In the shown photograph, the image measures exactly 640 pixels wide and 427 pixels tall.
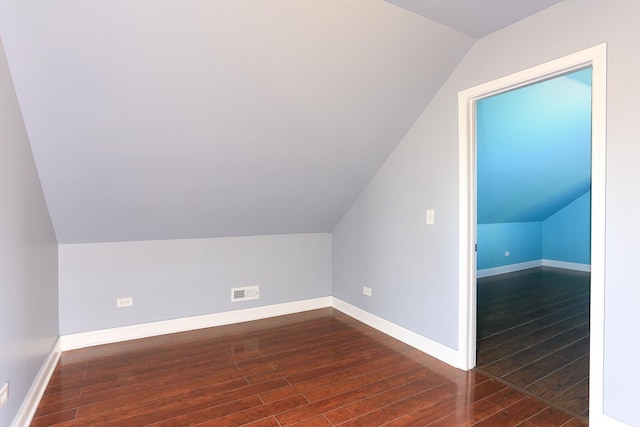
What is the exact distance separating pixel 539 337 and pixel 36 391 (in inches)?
158

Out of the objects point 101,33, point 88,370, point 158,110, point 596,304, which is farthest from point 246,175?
point 596,304

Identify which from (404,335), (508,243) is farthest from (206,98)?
(508,243)

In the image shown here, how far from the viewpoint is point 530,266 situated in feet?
22.0

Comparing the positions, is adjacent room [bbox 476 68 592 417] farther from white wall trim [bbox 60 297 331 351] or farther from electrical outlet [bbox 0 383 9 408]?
electrical outlet [bbox 0 383 9 408]

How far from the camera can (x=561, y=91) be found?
3543 millimetres

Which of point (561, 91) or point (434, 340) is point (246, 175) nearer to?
point (434, 340)

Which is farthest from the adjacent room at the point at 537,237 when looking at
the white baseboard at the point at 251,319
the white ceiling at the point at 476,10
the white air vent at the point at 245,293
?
the white air vent at the point at 245,293

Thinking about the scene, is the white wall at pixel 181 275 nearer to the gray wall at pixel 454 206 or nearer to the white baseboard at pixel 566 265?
the gray wall at pixel 454 206

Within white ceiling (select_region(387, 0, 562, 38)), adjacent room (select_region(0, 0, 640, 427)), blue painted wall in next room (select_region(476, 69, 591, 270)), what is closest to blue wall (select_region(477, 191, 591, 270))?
blue painted wall in next room (select_region(476, 69, 591, 270))

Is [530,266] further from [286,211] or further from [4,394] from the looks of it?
[4,394]

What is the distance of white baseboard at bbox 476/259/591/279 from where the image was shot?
5.92 metres

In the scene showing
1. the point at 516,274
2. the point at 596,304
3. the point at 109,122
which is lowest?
the point at 516,274

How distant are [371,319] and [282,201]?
1534 mm

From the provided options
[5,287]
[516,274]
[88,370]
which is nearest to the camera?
[5,287]
